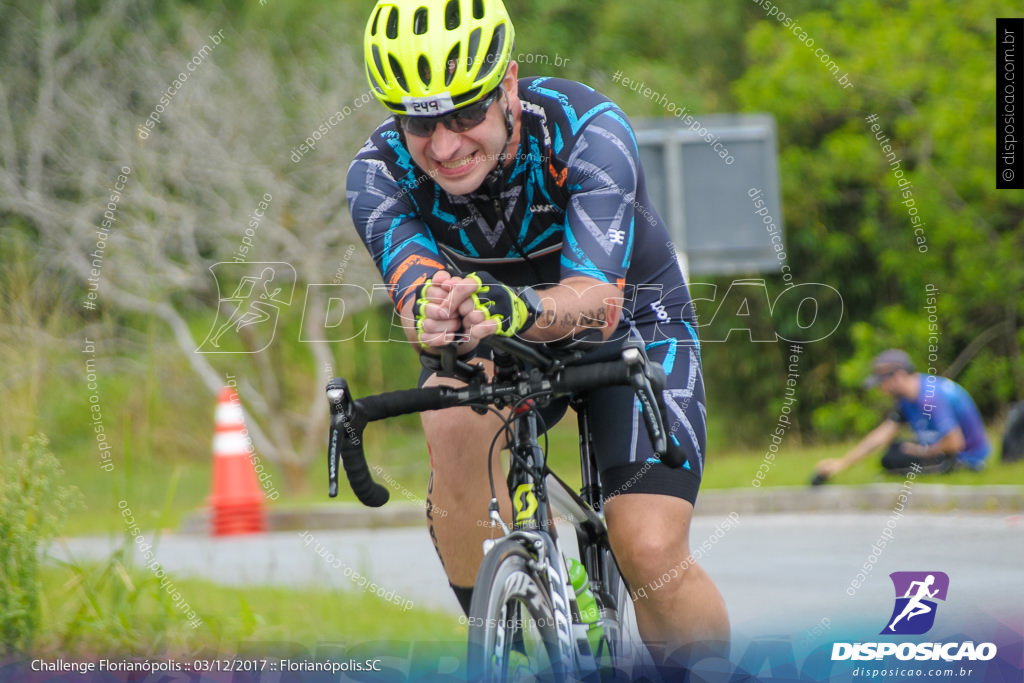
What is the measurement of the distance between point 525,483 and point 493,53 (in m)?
1.03

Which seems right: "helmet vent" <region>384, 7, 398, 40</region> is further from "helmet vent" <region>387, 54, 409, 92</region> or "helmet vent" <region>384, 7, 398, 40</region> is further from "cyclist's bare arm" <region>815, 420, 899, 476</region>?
"cyclist's bare arm" <region>815, 420, 899, 476</region>

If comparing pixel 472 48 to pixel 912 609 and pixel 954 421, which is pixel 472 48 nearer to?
pixel 912 609

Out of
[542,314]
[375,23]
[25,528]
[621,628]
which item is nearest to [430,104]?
[375,23]

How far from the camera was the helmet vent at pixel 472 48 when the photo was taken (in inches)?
113

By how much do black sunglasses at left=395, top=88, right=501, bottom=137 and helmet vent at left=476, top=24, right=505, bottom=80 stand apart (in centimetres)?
6

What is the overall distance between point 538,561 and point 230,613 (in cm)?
298

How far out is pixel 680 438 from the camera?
3.24 metres

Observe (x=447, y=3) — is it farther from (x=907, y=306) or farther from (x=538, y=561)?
(x=907, y=306)

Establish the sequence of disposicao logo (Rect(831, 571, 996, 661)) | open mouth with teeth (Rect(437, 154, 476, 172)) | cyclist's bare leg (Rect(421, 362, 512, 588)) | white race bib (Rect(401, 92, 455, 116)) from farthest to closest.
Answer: disposicao logo (Rect(831, 571, 996, 661)) → cyclist's bare leg (Rect(421, 362, 512, 588)) → open mouth with teeth (Rect(437, 154, 476, 172)) → white race bib (Rect(401, 92, 455, 116))

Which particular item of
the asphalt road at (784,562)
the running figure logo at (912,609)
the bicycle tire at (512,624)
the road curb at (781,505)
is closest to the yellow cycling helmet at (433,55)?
the bicycle tire at (512,624)

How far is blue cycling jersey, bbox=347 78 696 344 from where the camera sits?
9.62ft

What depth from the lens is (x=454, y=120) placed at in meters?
2.90

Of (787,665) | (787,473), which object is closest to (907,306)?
(787,473)

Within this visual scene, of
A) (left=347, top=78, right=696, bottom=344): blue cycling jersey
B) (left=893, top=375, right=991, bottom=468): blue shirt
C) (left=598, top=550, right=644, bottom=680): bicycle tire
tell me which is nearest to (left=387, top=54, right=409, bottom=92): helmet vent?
(left=347, top=78, right=696, bottom=344): blue cycling jersey
